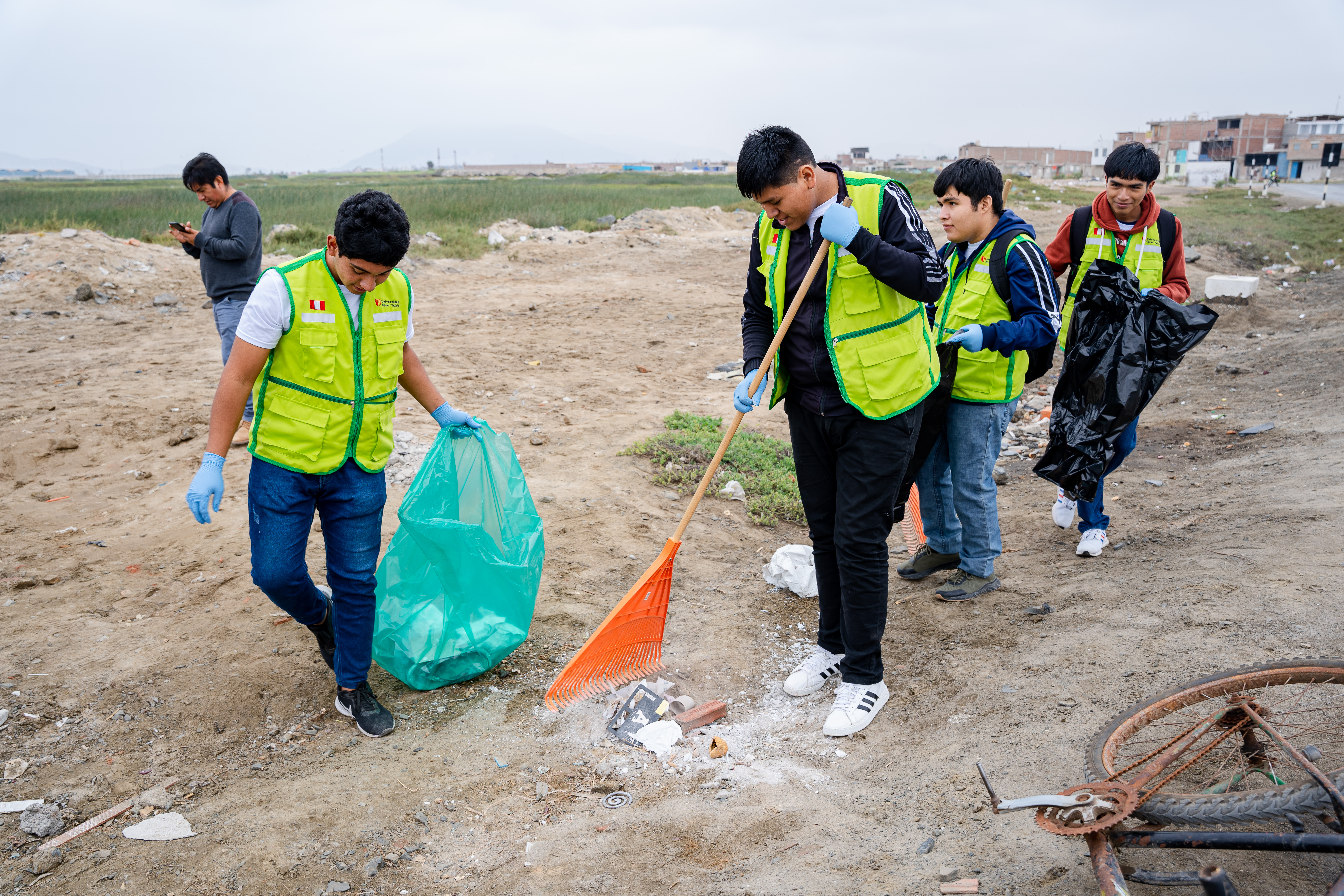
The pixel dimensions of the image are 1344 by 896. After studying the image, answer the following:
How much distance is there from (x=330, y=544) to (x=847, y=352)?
1.61 m

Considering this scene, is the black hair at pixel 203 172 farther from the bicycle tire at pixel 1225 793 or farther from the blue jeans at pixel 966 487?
the bicycle tire at pixel 1225 793

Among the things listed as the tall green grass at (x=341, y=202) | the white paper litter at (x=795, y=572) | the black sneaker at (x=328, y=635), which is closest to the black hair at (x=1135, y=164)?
the white paper litter at (x=795, y=572)

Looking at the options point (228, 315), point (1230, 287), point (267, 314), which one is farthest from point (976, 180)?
point (1230, 287)

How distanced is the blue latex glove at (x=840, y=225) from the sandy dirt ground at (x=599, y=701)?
1372mm

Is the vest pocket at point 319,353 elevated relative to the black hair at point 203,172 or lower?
lower

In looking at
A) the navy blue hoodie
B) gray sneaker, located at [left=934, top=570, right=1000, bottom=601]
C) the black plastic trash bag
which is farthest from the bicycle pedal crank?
the black plastic trash bag

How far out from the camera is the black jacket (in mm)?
2115

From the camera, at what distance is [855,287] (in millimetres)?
2227

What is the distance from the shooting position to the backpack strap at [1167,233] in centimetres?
323

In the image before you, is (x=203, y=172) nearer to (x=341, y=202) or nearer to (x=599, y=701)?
(x=341, y=202)

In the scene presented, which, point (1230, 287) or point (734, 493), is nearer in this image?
point (734, 493)

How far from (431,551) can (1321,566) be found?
3.00m

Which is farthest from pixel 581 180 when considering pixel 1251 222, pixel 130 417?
pixel 130 417

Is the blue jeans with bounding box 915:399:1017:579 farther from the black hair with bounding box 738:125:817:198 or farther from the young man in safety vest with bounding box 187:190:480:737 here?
the young man in safety vest with bounding box 187:190:480:737
